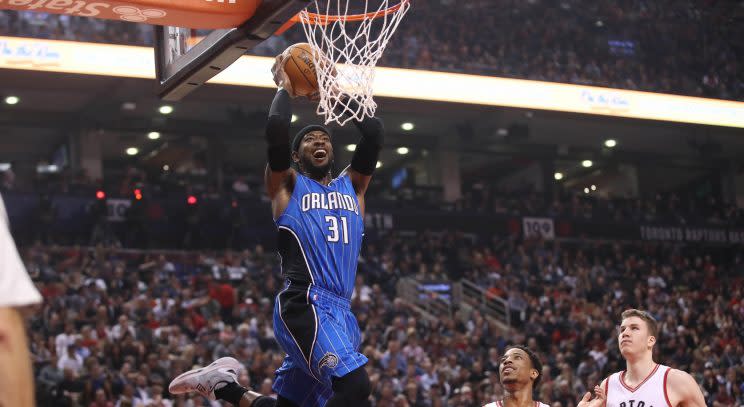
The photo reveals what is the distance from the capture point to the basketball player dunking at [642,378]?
5910 millimetres

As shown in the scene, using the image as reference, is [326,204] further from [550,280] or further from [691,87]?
[691,87]

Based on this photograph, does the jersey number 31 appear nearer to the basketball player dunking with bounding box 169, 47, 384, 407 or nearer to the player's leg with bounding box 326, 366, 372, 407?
the basketball player dunking with bounding box 169, 47, 384, 407

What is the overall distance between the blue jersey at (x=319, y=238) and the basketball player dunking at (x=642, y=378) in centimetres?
188

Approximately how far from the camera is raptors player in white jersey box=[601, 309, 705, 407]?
5910 millimetres

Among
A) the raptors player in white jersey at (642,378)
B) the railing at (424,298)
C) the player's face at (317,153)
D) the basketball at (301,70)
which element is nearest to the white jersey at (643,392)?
the raptors player in white jersey at (642,378)

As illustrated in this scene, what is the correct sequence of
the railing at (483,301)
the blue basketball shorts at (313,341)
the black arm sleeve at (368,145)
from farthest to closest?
the railing at (483,301) → the black arm sleeve at (368,145) → the blue basketball shorts at (313,341)

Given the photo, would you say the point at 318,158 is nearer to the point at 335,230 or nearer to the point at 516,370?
the point at 335,230

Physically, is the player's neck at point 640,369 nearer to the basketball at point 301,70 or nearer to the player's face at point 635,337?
the player's face at point 635,337

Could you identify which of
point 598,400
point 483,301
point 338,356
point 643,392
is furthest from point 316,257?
point 483,301

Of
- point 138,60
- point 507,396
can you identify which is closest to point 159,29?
point 507,396

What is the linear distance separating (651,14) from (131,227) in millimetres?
13834

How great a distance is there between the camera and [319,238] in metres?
4.96

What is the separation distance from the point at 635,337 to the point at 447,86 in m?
14.9

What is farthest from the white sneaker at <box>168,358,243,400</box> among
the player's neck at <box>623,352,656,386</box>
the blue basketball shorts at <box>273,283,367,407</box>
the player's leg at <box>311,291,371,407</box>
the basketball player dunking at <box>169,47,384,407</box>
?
the player's neck at <box>623,352,656,386</box>
